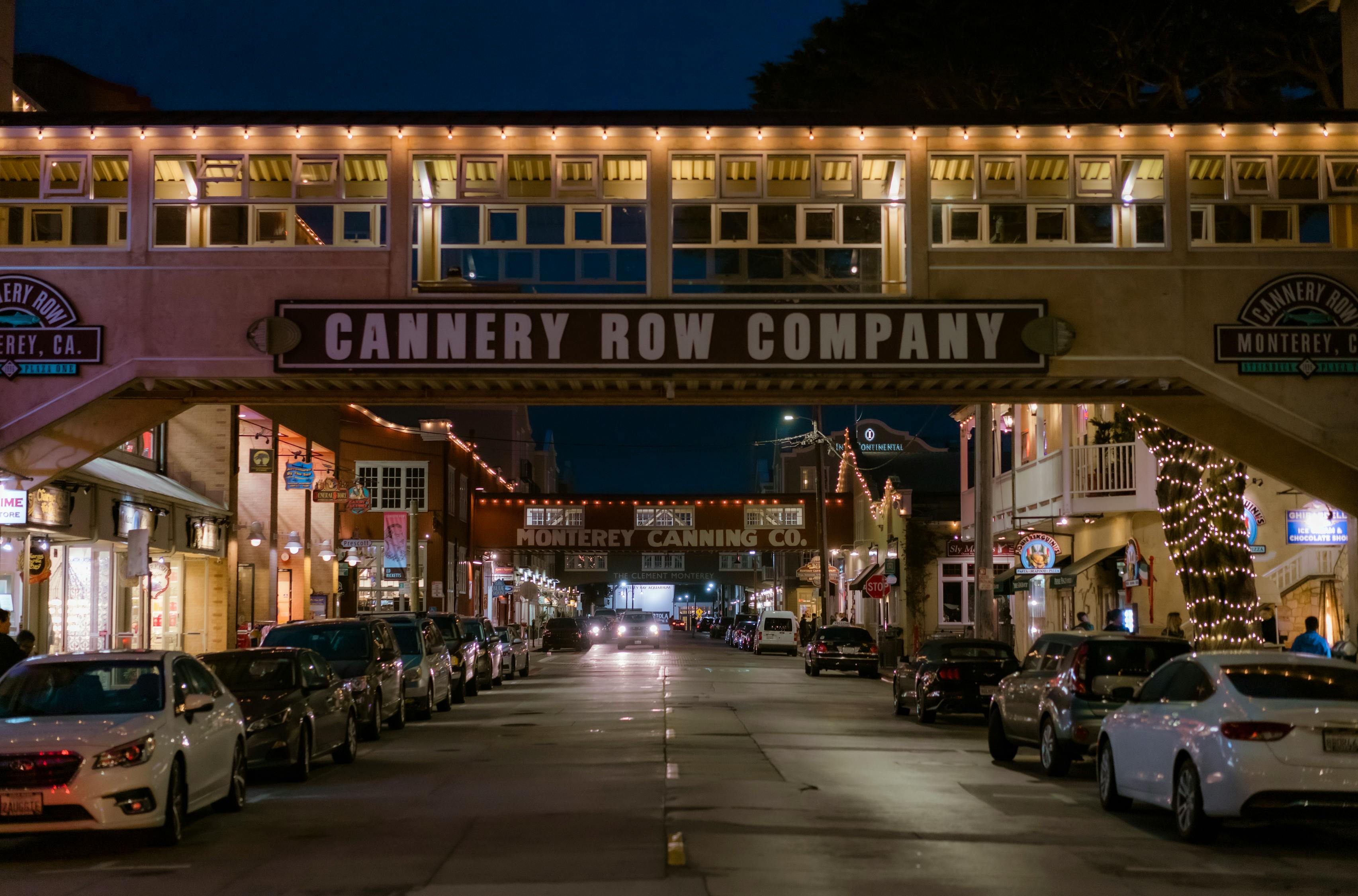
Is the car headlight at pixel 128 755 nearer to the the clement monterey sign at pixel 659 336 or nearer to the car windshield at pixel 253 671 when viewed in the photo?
the car windshield at pixel 253 671

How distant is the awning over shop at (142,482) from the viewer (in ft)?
93.2

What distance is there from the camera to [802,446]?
114 m

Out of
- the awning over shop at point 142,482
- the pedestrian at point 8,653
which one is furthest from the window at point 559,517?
the pedestrian at point 8,653

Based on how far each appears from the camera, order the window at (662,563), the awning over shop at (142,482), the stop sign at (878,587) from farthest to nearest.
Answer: the window at (662,563)
the stop sign at (878,587)
the awning over shop at (142,482)

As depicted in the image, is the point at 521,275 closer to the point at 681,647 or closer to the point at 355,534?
the point at 355,534

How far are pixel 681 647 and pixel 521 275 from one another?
54826 mm

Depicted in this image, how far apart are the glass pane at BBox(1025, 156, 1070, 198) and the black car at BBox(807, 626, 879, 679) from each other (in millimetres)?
22604

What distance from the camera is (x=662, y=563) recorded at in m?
150

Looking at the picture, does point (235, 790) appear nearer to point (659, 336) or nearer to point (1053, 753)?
point (1053, 753)

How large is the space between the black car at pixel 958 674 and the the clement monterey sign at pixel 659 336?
5622mm

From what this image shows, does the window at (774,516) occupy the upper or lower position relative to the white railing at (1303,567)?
upper

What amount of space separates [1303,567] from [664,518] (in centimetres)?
4651

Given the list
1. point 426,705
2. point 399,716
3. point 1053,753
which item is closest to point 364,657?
point 399,716

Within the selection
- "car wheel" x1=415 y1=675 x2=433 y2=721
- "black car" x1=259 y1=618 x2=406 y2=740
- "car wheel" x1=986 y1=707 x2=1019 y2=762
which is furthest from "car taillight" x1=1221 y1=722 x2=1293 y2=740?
"car wheel" x1=415 y1=675 x2=433 y2=721
